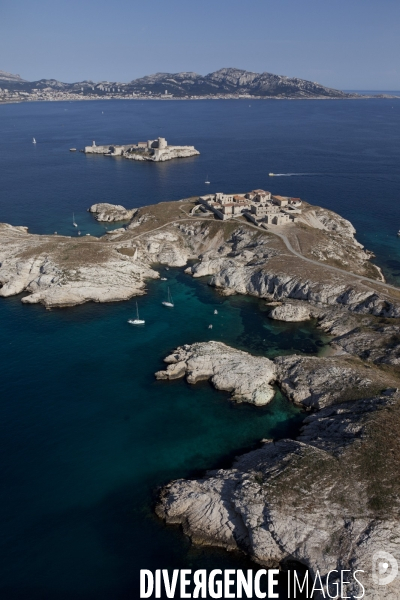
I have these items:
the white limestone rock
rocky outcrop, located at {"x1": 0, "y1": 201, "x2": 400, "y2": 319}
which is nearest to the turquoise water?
the white limestone rock

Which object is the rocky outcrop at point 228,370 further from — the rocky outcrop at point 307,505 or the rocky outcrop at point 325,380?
the rocky outcrop at point 307,505

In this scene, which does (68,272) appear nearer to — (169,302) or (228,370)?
(169,302)

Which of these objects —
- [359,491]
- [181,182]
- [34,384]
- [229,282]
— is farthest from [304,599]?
[181,182]

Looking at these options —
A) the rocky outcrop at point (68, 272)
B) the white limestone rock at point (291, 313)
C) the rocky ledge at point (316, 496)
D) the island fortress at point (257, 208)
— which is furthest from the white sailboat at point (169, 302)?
the rocky ledge at point (316, 496)

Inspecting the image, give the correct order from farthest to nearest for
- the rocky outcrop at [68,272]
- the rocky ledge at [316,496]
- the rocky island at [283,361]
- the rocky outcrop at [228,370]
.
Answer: the rocky outcrop at [68,272], the rocky outcrop at [228,370], the rocky island at [283,361], the rocky ledge at [316,496]

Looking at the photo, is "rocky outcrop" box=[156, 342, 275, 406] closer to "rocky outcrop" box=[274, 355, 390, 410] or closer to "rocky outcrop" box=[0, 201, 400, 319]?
"rocky outcrop" box=[274, 355, 390, 410]
